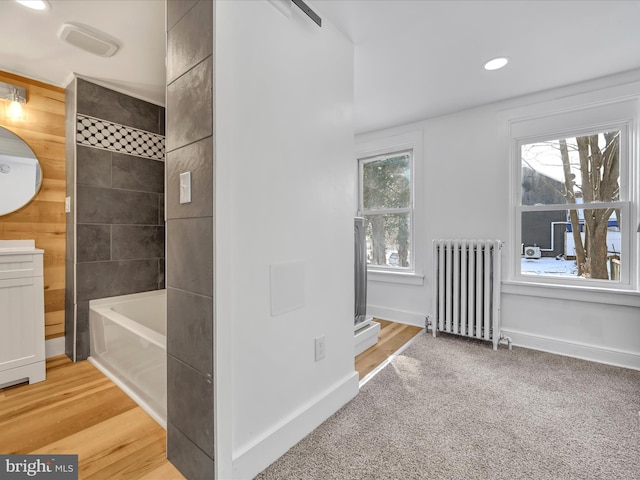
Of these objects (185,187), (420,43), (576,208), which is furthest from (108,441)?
(576,208)

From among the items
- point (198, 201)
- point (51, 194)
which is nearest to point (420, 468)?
point (198, 201)

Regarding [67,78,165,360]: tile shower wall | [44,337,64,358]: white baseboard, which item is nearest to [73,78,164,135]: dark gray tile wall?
[67,78,165,360]: tile shower wall

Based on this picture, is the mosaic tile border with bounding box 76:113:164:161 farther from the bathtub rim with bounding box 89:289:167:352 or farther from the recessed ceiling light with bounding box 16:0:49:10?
the bathtub rim with bounding box 89:289:167:352

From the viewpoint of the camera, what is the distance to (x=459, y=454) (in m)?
1.41

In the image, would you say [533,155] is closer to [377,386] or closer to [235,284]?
[377,386]

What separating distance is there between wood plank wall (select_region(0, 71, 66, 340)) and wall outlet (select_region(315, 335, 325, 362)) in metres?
2.28

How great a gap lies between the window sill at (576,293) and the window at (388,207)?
1.01 m

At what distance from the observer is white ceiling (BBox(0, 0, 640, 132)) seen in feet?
5.40

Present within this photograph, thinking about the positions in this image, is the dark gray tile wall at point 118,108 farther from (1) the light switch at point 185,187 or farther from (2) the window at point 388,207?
(2) the window at point 388,207

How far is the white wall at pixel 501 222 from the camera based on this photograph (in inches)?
92.7

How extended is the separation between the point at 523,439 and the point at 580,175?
2.18m

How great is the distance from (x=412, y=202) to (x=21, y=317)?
342 centimetres

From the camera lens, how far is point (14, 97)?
7.25 ft

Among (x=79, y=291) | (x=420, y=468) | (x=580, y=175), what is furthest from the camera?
(x=580, y=175)
